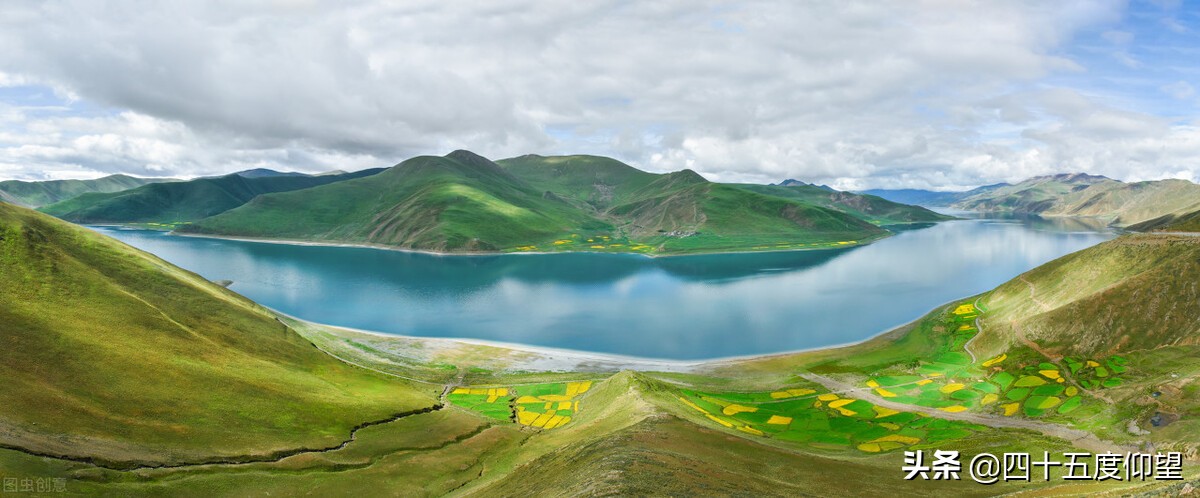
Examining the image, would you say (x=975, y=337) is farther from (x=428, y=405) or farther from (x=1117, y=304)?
(x=428, y=405)

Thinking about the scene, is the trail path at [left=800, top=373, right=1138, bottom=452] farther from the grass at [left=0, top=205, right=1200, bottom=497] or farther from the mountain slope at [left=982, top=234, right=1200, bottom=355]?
the mountain slope at [left=982, top=234, right=1200, bottom=355]

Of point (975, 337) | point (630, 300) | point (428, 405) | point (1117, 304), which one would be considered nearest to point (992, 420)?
point (975, 337)

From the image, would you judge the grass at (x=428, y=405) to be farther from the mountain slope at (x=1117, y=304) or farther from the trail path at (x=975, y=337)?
the mountain slope at (x=1117, y=304)

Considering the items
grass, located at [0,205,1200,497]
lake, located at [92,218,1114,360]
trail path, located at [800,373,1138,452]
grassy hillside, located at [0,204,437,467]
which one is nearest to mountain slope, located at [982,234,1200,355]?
grass, located at [0,205,1200,497]

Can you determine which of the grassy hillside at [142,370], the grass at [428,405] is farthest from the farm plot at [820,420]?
the grassy hillside at [142,370]

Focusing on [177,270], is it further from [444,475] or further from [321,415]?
[444,475]
